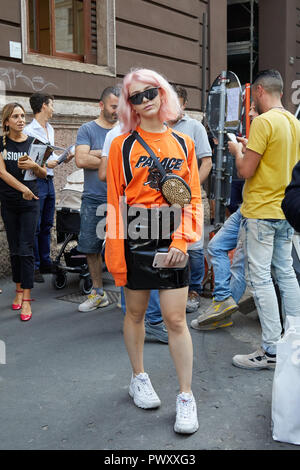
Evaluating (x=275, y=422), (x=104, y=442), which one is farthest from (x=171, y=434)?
(x=275, y=422)

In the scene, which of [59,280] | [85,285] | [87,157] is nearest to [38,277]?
[59,280]

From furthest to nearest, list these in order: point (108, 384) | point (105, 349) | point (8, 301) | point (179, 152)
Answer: point (8, 301)
point (105, 349)
point (108, 384)
point (179, 152)

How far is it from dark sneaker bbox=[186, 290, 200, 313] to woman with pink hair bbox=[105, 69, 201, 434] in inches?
82.5

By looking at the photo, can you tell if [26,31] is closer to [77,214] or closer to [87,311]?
[77,214]

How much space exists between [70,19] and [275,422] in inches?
288

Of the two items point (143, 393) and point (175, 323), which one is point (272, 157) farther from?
point (143, 393)

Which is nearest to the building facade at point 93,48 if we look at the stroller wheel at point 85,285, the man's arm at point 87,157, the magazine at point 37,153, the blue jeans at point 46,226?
the blue jeans at point 46,226

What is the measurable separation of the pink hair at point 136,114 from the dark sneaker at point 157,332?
184 centimetres

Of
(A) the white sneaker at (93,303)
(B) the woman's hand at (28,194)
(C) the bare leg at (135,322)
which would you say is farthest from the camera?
(A) the white sneaker at (93,303)

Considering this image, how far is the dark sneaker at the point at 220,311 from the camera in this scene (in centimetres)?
459

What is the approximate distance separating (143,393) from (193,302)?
2081 mm

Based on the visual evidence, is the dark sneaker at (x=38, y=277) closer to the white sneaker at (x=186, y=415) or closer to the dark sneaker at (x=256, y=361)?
the dark sneaker at (x=256, y=361)

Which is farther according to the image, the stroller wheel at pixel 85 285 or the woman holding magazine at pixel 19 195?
the stroller wheel at pixel 85 285

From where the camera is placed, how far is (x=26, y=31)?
23.3 ft
